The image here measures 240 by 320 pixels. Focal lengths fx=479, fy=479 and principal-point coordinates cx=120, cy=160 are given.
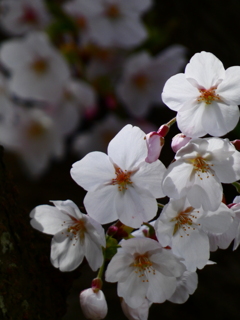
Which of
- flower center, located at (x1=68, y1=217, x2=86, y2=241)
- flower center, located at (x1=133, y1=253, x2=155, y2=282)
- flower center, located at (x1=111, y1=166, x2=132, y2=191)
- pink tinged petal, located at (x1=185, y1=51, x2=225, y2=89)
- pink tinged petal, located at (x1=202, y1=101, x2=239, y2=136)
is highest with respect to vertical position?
pink tinged petal, located at (x1=185, y1=51, x2=225, y2=89)

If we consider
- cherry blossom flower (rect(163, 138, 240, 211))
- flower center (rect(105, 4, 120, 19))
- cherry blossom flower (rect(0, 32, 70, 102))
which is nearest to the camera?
cherry blossom flower (rect(163, 138, 240, 211))

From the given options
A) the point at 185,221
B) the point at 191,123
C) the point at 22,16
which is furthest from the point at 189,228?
the point at 22,16

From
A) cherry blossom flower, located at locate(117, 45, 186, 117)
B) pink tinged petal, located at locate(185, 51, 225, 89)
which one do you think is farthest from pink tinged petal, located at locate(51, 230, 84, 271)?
cherry blossom flower, located at locate(117, 45, 186, 117)

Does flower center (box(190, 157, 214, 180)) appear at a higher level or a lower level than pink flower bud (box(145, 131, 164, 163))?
lower

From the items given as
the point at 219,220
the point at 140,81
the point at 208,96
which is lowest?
the point at 140,81

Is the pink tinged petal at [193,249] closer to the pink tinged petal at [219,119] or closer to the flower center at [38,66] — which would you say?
the pink tinged petal at [219,119]

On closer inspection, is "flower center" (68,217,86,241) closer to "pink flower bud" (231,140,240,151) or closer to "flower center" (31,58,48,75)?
"pink flower bud" (231,140,240,151)

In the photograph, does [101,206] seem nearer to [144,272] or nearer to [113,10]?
[144,272]

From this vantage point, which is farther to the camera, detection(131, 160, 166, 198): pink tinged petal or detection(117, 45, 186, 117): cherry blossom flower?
detection(117, 45, 186, 117): cherry blossom flower
